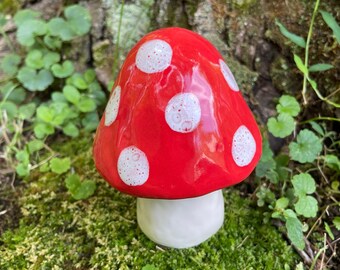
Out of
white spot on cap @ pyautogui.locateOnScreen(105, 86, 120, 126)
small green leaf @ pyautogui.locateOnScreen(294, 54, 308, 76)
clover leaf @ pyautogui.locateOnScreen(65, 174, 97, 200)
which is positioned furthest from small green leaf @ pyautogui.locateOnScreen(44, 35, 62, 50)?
small green leaf @ pyautogui.locateOnScreen(294, 54, 308, 76)

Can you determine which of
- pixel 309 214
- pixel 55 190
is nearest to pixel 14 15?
pixel 55 190

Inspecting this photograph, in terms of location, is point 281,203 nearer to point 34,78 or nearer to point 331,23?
point 331,23

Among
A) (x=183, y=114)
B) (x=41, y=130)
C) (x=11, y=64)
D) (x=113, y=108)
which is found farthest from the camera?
Result: (x=11, y=64)

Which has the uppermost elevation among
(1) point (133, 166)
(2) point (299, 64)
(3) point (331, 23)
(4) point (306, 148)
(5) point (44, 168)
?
(3) point (331, 23)

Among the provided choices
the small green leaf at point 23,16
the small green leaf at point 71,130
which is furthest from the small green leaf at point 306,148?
the small green leaf at point 23,16

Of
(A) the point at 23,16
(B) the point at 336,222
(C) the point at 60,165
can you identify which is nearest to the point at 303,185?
(B) the point at 336,222

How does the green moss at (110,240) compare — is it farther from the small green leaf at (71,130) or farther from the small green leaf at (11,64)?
the small green leaf at (11,64)

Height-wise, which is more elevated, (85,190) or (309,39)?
(309,39)
